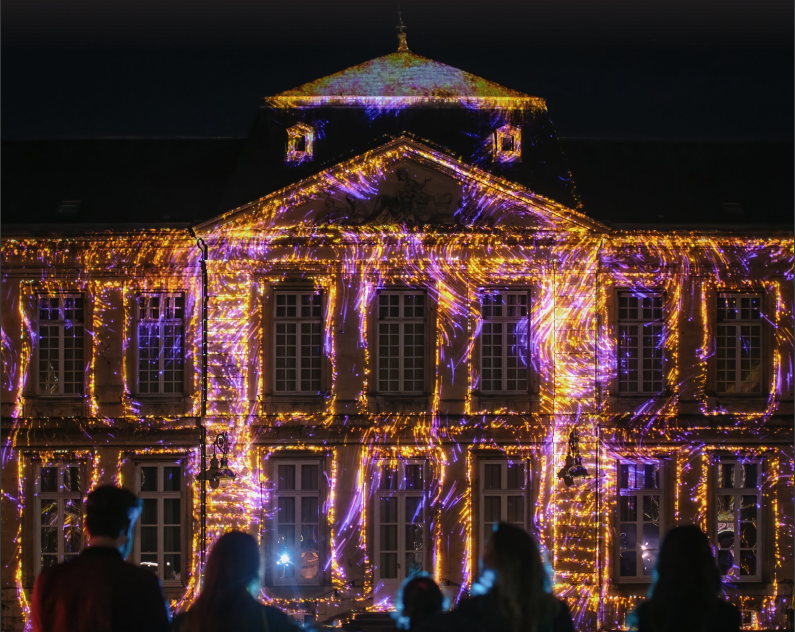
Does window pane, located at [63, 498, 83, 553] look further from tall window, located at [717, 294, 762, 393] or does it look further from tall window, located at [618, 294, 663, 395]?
tall window, located at [717, 294, 762, 393]

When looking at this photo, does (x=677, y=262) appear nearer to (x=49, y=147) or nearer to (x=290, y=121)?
(x=290, y=121)

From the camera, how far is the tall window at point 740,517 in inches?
629

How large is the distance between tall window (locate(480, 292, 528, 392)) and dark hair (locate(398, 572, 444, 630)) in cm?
1062

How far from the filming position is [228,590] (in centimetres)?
380

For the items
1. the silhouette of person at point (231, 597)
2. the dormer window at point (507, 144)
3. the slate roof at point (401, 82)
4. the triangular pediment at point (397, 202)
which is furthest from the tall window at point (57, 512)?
the silhouette of person at point (231, 597)

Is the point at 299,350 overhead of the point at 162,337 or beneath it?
beneath

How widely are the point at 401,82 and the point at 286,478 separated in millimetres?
7301

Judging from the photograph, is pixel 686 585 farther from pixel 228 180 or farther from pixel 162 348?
pixel 228 180

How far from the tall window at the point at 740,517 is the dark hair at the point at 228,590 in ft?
45.1

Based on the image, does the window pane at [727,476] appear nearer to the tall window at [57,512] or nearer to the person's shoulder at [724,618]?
the tall window at [57,512]

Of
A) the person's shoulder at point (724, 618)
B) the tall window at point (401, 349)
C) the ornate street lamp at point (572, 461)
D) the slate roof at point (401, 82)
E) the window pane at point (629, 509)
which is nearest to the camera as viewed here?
the person's shoulder at point (724, 618)

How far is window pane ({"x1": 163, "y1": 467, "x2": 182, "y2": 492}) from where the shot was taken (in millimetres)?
15820

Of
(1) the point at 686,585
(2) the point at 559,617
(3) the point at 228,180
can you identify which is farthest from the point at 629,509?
(2) the point at 559,617

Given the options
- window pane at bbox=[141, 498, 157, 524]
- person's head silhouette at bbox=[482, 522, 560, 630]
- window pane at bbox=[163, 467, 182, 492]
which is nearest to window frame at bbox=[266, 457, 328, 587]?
window pane at bbox=[163, 467, 182, 492]
